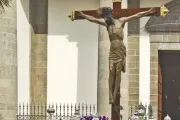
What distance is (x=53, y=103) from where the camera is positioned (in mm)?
19422

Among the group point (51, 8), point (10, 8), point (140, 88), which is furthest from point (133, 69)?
point (10, 8)

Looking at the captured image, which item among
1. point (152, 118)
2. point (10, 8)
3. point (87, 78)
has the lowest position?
point (152, 118)

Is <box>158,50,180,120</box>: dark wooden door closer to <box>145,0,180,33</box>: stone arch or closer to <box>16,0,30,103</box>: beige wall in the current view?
<box>145,0,180,33</box>: stone arch

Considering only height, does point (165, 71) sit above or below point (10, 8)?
below

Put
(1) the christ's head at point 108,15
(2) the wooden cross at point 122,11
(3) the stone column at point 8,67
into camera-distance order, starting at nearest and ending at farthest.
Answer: (1) the christ's head at point 108,15
(2) the wooden cross at point 122,11
(3) the stone column at point 8,67

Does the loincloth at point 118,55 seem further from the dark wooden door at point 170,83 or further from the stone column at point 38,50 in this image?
the dark wooden door at point 170,83

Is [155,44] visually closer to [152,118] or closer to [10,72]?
[152,118]

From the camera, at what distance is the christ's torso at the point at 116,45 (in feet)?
30.7

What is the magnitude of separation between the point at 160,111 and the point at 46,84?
3767 millimetres

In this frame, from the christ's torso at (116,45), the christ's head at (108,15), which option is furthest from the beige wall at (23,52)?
the christ's torso at (116,45)

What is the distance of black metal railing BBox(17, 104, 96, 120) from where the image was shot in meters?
18.7

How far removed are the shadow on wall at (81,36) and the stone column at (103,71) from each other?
68.5 inches

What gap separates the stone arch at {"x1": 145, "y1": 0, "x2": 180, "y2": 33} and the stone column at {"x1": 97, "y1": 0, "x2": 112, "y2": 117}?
2.27m

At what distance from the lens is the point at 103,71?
57.5 ft
